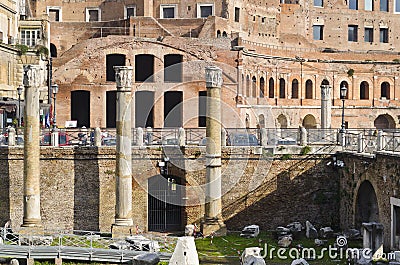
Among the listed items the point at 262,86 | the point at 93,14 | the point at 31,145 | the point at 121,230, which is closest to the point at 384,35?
the point at 262,86

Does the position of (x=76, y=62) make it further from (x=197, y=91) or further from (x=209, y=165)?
(x=209, y=165)

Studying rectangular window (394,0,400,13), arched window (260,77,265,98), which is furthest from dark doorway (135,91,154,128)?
rectangular window (394,0,400,13)

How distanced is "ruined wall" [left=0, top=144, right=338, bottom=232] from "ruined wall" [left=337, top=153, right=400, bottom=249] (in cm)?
87

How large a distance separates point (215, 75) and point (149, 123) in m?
15.9

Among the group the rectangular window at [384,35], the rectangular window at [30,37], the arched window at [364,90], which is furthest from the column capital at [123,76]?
the rectangular window at [384,35]

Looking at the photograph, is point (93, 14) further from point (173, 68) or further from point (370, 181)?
point (370, 181)

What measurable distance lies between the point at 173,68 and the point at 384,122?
1913 cm

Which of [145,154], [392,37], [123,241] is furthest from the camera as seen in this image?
[392,37]

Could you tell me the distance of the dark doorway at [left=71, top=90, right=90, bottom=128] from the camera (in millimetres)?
42438

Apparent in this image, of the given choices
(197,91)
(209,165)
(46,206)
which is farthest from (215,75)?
(197,91)

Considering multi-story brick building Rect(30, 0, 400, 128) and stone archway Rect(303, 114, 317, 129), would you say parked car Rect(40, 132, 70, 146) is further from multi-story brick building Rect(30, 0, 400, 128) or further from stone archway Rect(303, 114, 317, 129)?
stone archway Rect(303, 114, 317, 129)

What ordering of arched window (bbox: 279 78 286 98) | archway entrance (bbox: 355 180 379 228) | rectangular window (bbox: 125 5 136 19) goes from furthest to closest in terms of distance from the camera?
arched window (bbox: 279 78 286 98)
rectangular window (bbox: 125 5 136 19)
archway entrance (bbox: 355 180 379 228)

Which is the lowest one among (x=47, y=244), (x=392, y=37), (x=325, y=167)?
(x=47, y=244)

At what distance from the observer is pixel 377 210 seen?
26281mm
